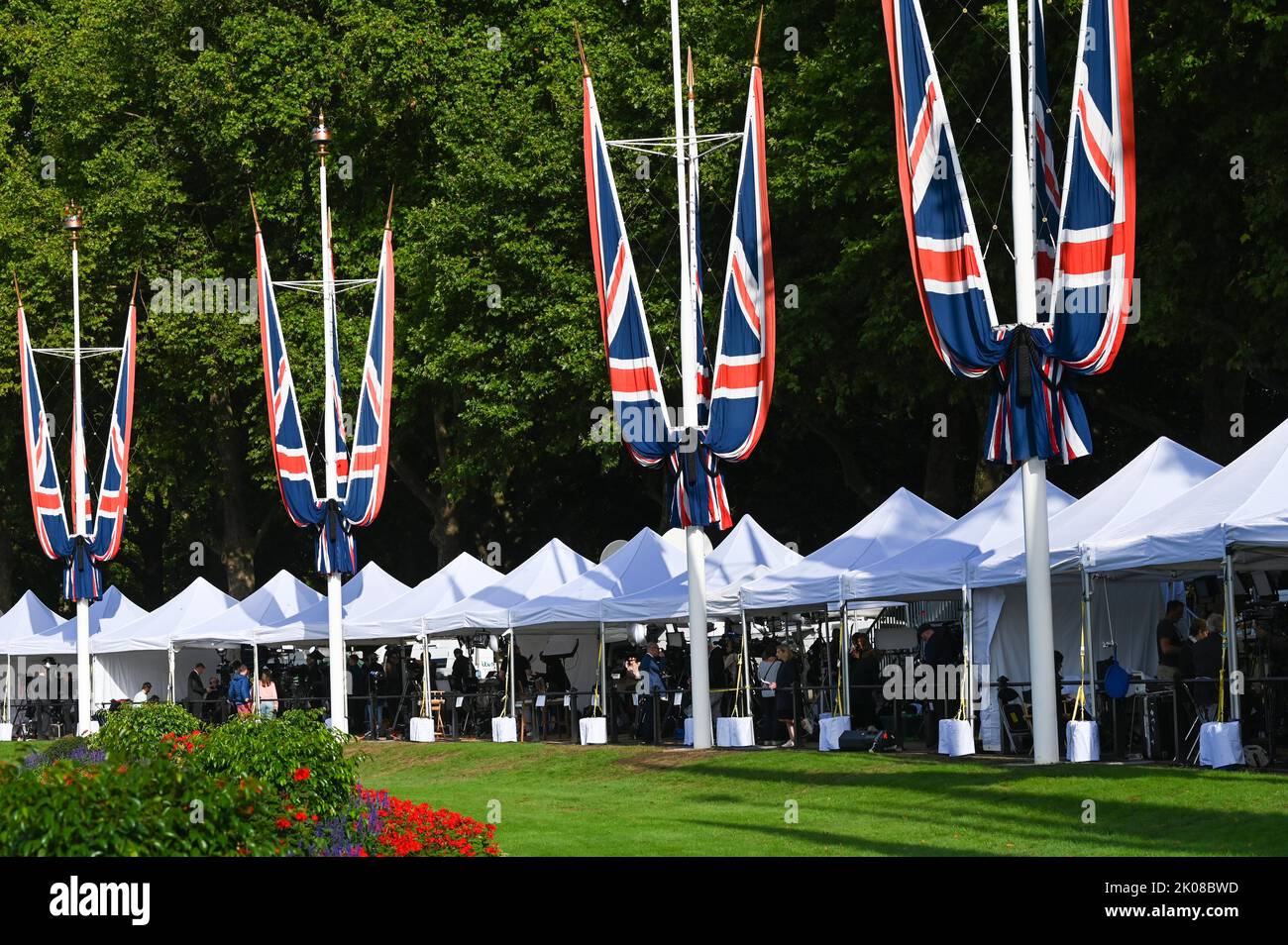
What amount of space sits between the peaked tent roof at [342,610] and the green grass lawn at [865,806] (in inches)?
551

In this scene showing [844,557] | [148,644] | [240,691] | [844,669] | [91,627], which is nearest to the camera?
[844,669]

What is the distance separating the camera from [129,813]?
10.1 metres

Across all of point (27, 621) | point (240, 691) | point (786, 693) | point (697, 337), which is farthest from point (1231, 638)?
point (27, 621)

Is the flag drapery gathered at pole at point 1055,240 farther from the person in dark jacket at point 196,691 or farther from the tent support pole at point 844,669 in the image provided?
the person in dark jacket at point 196,691

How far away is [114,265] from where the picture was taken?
53.2 m

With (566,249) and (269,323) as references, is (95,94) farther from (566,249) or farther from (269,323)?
(269,323)

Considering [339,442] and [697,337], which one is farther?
[339,442]

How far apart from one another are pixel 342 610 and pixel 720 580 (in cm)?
1090

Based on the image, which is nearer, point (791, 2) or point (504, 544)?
point (791, 2)

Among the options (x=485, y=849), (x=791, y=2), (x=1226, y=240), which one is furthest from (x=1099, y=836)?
(x=791, y=2)

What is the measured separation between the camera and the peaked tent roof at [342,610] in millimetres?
41344

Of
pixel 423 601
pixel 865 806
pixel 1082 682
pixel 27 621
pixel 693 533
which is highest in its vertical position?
pixel 693 533

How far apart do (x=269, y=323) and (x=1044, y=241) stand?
1611 cm

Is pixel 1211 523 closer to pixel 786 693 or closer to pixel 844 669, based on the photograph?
pixel 844 669
